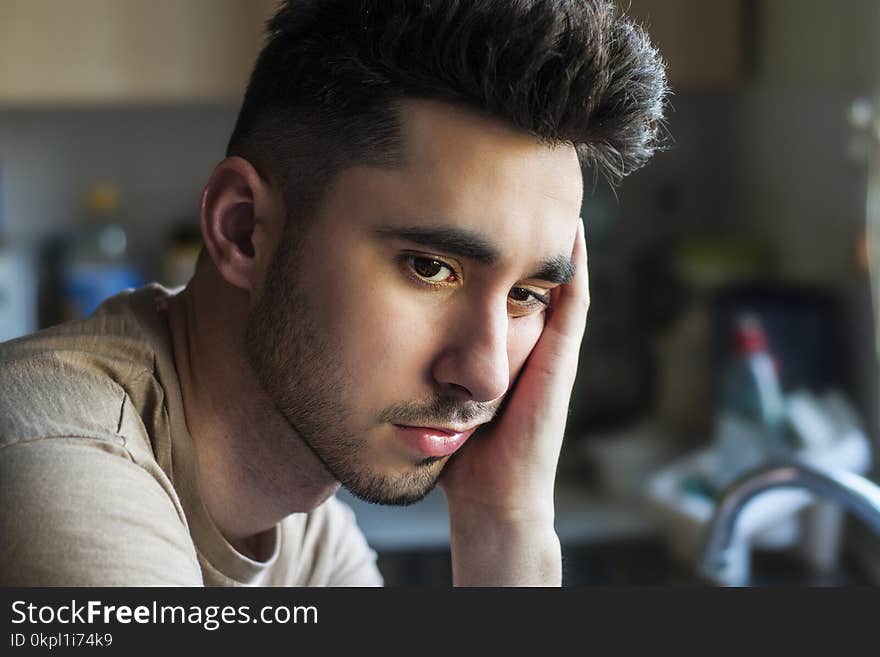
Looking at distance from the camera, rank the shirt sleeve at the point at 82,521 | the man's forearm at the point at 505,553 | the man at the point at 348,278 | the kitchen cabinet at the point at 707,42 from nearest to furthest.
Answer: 1. the shirt sleeve at the point at 82,521
2. the man at the point at 348,278
3. the man's forearm at the point at 505,553
4. the kitchen cabinet at the point at 707,42

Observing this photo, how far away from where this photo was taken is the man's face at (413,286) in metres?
0.61

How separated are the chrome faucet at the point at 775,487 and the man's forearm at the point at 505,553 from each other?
120mm

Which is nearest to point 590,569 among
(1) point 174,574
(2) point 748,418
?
(2) point 748,418

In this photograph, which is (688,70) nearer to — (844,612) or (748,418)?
(748,418)

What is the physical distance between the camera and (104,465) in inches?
21.3

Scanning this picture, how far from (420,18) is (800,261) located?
127cm

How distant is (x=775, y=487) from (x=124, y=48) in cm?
141

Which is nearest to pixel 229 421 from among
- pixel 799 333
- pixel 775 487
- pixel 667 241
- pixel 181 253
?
pixel 775 487

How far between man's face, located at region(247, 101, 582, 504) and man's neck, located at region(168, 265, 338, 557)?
3 cm

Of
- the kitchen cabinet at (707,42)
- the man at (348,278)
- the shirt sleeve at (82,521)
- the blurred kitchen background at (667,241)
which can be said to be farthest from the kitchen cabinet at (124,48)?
the shirt sleeve at (82,521)

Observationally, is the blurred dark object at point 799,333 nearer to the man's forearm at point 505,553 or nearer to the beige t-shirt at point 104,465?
the man's forearm at point 505,553

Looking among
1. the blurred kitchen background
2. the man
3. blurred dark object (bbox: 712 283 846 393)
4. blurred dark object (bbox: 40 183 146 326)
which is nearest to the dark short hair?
the man

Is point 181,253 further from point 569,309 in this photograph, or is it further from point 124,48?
point 569,309

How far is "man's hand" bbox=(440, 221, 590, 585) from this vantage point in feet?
2.46
